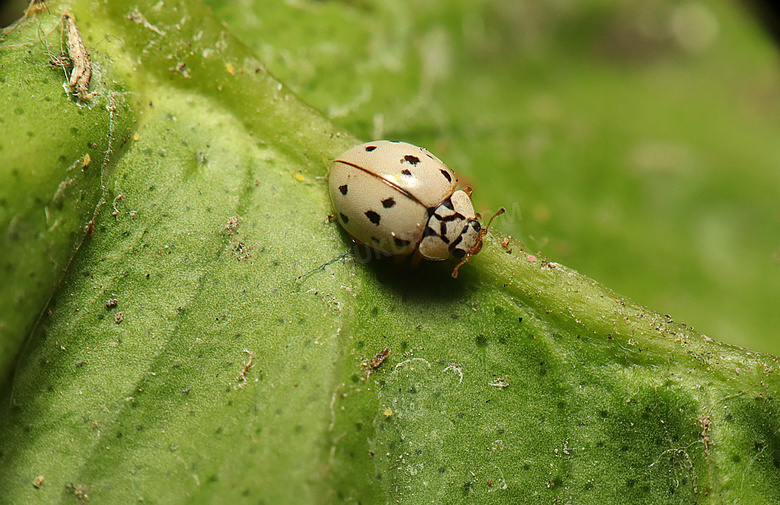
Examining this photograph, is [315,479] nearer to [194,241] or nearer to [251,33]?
[194,241]

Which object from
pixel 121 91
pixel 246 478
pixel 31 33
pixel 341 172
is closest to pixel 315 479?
pixel 246 478

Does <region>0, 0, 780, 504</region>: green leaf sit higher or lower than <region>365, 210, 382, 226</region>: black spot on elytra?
lower

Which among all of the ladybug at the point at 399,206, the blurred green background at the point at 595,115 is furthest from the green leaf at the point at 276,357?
the blurred green background at the point at 595,115

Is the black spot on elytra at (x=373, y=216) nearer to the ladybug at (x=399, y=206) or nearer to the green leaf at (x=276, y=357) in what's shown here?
the ladybug at (x=399, y=206)

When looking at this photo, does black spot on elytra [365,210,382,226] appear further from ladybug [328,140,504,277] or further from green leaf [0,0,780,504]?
green leaf [0,0,780,504]

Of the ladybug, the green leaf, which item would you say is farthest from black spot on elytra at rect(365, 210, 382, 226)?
the green leaf

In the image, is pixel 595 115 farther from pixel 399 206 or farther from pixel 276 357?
pixel 276 357

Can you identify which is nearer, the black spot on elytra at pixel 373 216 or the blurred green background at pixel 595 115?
the black spot on elytra at pixel 373 216
